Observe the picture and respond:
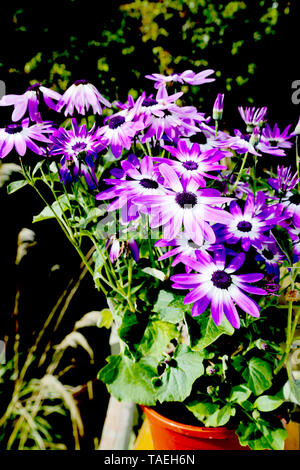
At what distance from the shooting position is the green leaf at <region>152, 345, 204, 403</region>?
61 cm

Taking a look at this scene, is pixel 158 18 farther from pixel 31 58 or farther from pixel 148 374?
pixel 148 374

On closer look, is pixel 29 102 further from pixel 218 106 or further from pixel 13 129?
pixel 218 106

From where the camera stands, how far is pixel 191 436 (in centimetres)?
65

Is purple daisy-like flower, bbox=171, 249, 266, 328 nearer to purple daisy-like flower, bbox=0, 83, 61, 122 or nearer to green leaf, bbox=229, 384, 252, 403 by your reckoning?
green leaf, bbox=229, 384, 252, 403

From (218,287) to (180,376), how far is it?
19cm

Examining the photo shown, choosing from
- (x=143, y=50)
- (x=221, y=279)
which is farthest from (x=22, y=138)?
(x=143, y=50)

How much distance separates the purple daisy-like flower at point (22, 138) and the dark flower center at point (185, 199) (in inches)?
7.8

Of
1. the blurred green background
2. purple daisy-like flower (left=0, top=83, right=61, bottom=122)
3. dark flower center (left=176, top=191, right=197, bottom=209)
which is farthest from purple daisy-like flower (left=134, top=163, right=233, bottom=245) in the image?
the blurred green background

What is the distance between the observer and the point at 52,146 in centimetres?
58

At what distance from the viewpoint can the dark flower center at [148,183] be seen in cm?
55

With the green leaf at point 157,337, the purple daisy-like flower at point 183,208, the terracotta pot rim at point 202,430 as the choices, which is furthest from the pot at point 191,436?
the purple daisy-like flower at point 183,208

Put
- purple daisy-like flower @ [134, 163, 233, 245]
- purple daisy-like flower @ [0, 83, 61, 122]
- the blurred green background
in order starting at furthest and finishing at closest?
the blurred green background < purple daisy-like flower @ [0, 83, 61, 122] < purple daisy-like flower @ [134, 163, 233, 245]

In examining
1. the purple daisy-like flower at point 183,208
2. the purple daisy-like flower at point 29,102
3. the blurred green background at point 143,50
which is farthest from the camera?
the blurred green background at point 143,50

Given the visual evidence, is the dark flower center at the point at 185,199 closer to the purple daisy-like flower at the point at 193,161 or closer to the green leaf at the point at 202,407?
the purple daisy-like flower at the point at 193,161
